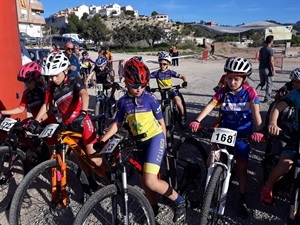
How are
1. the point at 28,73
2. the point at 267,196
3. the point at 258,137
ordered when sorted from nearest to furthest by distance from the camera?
the point at 258,137 → the point at 267,196 → the point at 28,73

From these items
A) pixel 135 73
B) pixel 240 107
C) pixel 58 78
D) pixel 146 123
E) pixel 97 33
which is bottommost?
pixel 146 123

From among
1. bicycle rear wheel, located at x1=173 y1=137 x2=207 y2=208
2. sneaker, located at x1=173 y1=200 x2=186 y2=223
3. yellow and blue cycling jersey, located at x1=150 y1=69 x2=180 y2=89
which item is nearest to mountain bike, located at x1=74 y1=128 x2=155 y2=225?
sneaker, located at x1=173 y1=200 x2=186 y2=223

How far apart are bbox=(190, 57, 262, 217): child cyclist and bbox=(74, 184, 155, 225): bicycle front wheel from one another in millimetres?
1181

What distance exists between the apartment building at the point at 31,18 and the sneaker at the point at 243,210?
46.4 metres

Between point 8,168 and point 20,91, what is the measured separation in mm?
3388

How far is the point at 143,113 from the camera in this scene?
347 cm

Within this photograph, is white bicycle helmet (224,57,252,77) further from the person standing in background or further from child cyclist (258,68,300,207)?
the person standing in background

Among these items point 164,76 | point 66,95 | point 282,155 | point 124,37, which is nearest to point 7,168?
point 66,95

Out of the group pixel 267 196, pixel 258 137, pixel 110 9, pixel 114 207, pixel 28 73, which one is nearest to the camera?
pixel 258 137

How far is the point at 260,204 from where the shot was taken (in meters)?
4.08

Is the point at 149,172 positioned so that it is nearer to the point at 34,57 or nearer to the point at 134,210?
the point at 134,210

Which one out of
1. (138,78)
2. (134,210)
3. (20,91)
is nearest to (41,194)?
(134,210)

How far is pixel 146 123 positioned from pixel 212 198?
3.54ft

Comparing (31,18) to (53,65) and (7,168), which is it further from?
(53,65)
